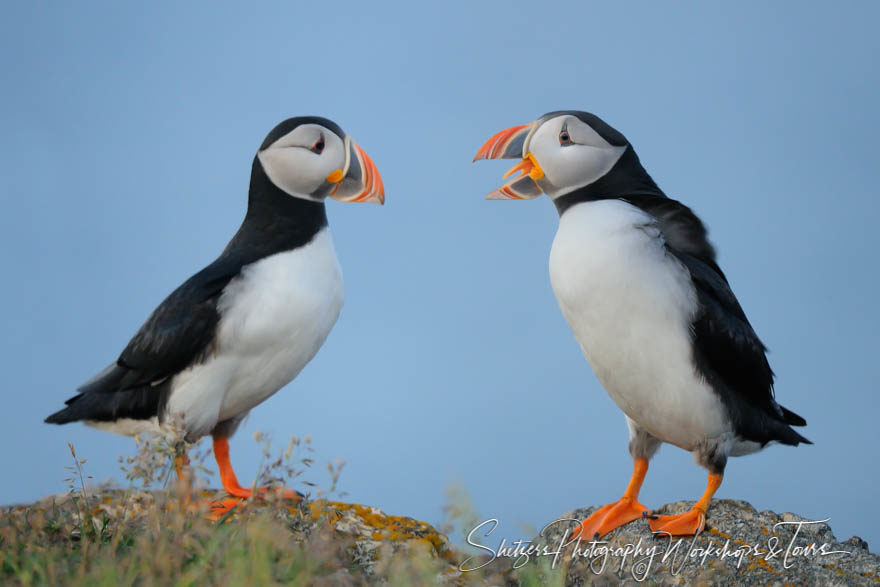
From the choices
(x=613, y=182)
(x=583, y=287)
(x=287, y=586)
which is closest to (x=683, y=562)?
(x=583, y=287)

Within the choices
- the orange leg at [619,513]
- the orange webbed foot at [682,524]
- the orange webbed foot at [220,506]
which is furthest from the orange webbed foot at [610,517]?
the orange webbed foot at [220,506]

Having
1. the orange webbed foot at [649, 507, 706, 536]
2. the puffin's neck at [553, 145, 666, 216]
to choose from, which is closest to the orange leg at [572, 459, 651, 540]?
the orange webbed foot at [649, 507, 706, 536]

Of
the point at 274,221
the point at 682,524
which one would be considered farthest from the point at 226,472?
the point at 682,524

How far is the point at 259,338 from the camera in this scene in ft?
18.0

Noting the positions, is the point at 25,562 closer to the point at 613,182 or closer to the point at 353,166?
the point at 353,166

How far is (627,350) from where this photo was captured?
524 centimetres

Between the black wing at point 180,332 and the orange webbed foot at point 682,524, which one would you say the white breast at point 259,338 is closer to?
the black wing at point 180,332

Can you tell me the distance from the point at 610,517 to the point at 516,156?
2269 mm

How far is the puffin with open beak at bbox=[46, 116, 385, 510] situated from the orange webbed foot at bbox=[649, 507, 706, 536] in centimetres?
217

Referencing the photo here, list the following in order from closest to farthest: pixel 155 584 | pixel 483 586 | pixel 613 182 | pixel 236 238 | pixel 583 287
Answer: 1. pixel 155 584
2. pixel 483 586
3. pixel 583 287
4. pixel 613 182
5. pixel 236 238

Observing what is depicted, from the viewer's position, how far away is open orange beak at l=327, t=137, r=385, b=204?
592 centimetres

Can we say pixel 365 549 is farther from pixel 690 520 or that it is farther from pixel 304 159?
pixel 304 159

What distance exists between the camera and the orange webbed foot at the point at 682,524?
548 cm

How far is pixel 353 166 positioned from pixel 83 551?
3.06 m
